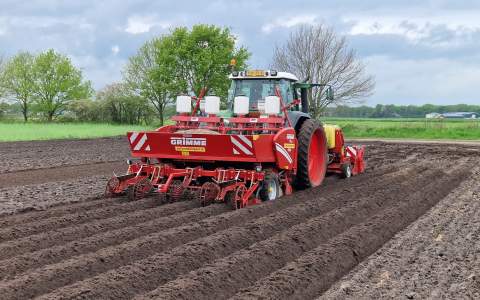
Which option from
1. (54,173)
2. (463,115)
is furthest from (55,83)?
(54,173)

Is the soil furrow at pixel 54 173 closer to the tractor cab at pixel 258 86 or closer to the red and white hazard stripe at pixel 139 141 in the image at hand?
the red and white hazard stripe at pixel 139 141

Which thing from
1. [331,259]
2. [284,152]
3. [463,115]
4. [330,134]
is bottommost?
[463,115]

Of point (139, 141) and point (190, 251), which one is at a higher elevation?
point (139, 141)

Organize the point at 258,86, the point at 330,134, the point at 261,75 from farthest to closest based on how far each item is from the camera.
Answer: the point at 330,134, the point at 258,86, the point at 261,75

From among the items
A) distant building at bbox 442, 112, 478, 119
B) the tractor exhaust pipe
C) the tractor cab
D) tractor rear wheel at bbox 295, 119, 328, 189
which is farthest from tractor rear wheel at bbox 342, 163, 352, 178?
distant building at bbox 442, 112, 478, 119

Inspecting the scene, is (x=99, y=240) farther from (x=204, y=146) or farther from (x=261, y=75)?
(x=261, y=75)

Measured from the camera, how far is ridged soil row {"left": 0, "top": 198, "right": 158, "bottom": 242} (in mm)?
7691

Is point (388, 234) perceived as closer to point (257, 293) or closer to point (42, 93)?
point (257, 293)

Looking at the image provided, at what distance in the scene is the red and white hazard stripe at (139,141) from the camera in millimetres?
10477

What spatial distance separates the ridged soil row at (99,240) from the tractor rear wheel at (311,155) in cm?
217

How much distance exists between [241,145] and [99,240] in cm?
325

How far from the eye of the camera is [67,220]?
8367 millimetres

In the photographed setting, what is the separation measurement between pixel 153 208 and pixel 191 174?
44.1 inches

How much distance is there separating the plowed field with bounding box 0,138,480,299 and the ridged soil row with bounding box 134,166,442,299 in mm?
14
